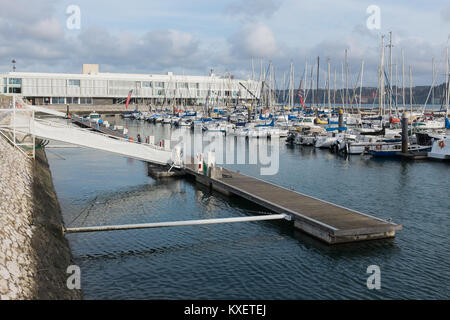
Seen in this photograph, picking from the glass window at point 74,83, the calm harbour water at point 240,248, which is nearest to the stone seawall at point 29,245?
the calm harbour water at point 240,248

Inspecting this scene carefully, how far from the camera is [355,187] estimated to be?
120ft

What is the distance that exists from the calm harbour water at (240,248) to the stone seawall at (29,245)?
1227mm

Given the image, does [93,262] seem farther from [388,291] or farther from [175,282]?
[388,291]

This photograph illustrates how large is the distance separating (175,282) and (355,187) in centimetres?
2291

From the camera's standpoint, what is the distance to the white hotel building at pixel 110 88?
153000 mm

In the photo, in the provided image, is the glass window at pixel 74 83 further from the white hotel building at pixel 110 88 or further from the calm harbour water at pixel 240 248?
the calm harbour water at pixel 240 248

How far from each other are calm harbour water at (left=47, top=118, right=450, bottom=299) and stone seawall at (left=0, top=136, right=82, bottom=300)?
123 cm

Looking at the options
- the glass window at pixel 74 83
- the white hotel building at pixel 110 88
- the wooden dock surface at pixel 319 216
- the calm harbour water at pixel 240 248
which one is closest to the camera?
the calm harbour water at pixel 240 248

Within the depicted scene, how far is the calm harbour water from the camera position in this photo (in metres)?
16.7

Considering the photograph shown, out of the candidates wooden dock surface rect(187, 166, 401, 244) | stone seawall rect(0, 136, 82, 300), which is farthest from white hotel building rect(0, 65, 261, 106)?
stone seawall rect(0, 136, 82, 300)

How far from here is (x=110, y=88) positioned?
16725 cm

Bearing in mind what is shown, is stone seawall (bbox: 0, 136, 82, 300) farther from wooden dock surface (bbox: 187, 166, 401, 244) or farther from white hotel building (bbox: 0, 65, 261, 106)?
white hotel building (bbox: 0, 65, 261, 106)

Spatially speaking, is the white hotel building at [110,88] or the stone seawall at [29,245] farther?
the white hotel building at [110,88]
